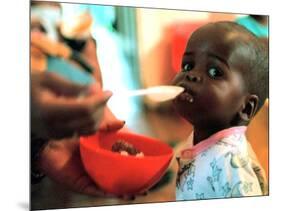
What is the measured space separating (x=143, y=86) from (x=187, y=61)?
0.69 feet

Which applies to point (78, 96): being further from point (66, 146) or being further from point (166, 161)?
point (166, 161)

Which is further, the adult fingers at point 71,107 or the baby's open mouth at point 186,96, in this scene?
the baby's open mouth at point 186,96

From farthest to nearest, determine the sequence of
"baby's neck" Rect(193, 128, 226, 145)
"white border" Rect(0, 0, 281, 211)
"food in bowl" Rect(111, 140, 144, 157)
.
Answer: "baby's neck" Rect(193, 128, 226, 145)
"food in bowl" Rect(111, 140, 144, 157)
"white border" Rect(0, 0, 281, 211)

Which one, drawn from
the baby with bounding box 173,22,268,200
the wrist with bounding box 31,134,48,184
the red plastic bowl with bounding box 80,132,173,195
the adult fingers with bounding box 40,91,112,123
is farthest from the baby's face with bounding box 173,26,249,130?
the wrist with bounding box 31,134,48,184

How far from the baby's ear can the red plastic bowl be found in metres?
0.38

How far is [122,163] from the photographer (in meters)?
1.70

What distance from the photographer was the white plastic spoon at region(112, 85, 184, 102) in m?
1.74

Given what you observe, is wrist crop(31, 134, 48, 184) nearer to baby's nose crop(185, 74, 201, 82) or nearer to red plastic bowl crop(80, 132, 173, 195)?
red plastic bowl crop(80, 132, 173, 195)

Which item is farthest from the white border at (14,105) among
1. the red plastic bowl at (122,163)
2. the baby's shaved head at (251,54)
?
→ the baby's shaved head at (251,54)

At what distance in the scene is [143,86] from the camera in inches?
68.9

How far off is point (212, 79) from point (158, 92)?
226 mm

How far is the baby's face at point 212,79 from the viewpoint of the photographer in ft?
5.88

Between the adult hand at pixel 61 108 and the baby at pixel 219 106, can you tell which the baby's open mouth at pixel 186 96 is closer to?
the baby at pixel 219 106
